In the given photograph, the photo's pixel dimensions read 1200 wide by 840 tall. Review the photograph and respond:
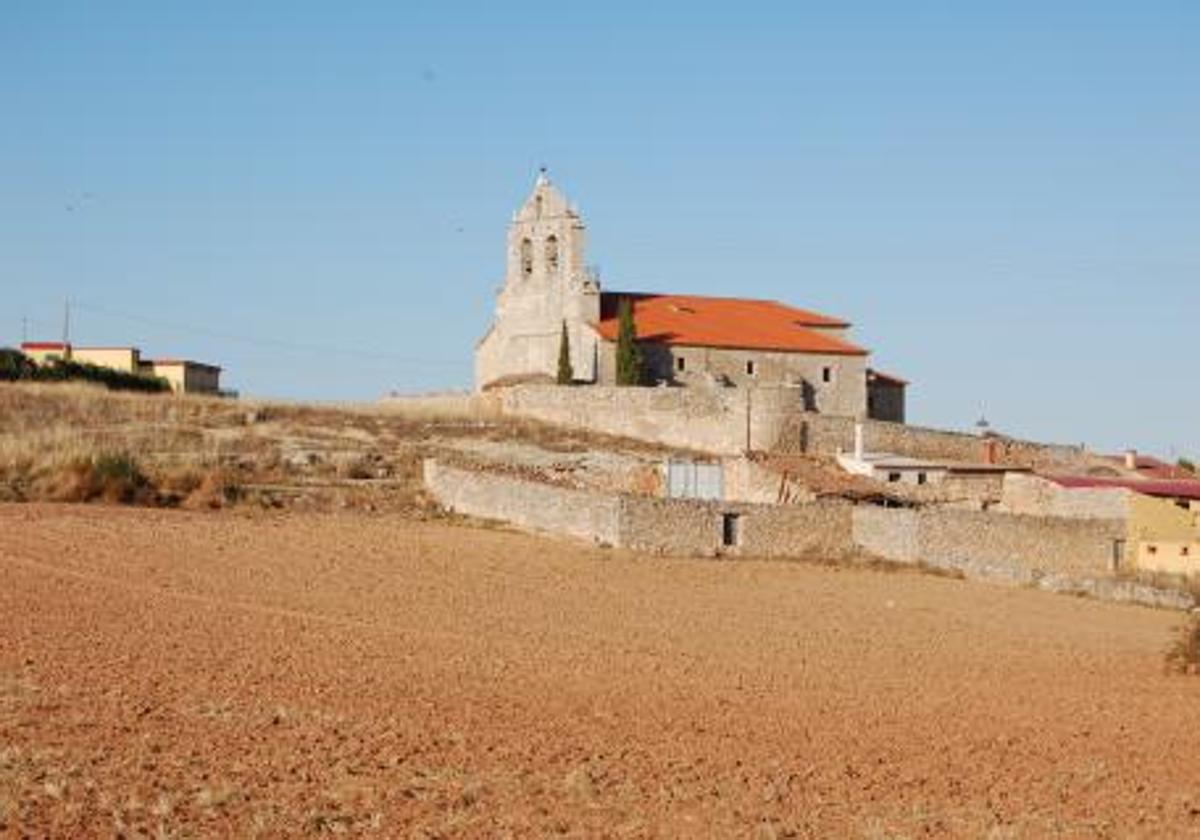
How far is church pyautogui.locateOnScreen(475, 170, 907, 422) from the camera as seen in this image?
6650 cm

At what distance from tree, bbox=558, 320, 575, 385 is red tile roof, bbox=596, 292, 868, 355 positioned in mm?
1390

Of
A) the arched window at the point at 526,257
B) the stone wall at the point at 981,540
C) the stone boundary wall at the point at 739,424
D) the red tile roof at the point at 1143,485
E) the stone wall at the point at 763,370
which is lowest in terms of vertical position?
the stone wall at the point at 981,540

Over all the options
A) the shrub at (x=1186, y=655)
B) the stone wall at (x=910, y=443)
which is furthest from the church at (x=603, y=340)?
the shrub at (x=1186, y=655)

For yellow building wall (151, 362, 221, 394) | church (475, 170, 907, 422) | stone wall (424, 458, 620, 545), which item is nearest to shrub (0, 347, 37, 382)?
yellow building wall (151, 362, 221, 394)

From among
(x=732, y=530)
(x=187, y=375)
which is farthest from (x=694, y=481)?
(x=187, y=375)

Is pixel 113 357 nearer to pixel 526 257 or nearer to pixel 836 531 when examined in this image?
pixel 526 257

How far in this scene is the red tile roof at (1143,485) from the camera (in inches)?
1818

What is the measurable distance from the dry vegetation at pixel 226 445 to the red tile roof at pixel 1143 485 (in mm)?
14819

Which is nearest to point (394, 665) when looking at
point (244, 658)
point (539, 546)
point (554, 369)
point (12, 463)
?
point (244, 658)

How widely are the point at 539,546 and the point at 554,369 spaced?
32.0 meters

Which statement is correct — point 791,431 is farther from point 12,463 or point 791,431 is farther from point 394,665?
point 394,665

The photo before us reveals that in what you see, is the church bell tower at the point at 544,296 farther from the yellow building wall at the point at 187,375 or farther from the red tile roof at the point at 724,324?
the yellow building wall at the point at 187,375

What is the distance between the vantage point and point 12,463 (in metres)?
41.4

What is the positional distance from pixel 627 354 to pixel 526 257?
8117mm
